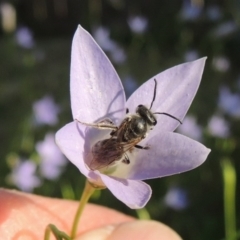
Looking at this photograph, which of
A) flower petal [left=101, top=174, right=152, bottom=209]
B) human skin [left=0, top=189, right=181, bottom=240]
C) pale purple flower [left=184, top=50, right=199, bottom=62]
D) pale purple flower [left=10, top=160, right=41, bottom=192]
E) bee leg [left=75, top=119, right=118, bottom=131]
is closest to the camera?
flower petal [left=101, top=174, right=152, bottom=209]

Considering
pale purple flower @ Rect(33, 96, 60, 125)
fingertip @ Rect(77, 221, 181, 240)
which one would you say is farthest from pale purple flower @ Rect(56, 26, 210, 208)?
pale purple flower @ Rect(33, 96, 60, 125)

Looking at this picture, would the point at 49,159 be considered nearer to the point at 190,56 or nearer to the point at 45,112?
the point at 45,112

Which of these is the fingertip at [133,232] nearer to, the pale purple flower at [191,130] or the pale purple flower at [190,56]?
the pale purple flower at [191,130]

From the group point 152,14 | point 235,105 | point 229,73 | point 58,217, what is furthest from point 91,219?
point 152,14

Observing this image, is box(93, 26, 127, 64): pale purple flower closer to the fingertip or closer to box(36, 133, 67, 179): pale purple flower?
box(36, 133, 67, 179): pale purple flower

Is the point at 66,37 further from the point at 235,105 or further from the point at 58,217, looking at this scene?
the point at 58,217

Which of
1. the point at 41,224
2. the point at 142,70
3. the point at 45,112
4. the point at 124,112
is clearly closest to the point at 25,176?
the point at 45,112

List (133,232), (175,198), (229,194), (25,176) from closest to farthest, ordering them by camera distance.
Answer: (133,232), (229,194), (25,176), (175,198)
